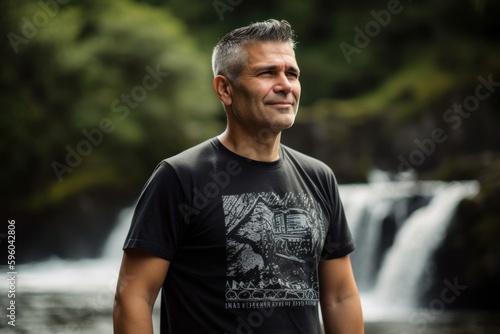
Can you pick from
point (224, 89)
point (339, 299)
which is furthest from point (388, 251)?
point (224, 89)

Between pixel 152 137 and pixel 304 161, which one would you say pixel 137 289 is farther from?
pixel 152 137

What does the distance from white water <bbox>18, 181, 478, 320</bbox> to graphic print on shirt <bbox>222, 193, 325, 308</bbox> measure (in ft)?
29.8

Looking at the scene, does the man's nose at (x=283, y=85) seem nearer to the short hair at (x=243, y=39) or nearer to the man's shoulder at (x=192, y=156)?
the short hair at (x=243, y=39)

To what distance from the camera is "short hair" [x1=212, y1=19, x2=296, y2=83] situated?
9.00ft

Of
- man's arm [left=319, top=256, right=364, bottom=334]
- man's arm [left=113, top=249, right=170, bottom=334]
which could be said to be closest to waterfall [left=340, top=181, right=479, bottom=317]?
man's arm [left=319, top=256, right=364, bottom=334]

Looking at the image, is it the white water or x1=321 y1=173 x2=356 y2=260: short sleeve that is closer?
x1=321 y1=173 x2=356 y2=260: short sleeve

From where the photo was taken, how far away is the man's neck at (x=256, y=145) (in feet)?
8.87

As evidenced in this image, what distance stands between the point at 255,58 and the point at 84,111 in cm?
1889

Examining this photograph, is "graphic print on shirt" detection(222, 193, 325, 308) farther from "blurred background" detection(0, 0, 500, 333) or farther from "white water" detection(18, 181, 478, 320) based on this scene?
"blurred background" detection(0, 0, 500, 333)

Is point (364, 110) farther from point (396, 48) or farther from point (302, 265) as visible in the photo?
point (302, 265)

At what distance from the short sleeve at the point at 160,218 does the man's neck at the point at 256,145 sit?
0.77 feet

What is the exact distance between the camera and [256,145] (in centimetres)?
271

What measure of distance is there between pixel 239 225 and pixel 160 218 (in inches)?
8.7

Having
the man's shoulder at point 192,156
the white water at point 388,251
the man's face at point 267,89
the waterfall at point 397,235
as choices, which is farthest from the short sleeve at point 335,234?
the waterfall at point 397,235
